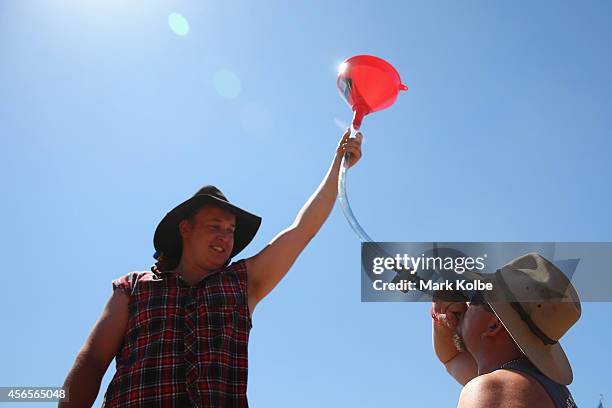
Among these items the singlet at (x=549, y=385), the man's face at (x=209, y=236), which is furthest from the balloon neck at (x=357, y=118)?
the singlet at (x=549, y=385)

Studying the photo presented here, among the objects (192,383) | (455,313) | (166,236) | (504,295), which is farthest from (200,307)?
(504,295)

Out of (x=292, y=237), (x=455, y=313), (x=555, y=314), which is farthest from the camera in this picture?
(x=292, y=237)

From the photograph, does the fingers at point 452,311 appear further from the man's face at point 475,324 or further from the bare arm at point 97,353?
the bare arm at point 97,353

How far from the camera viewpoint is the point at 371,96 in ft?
14.0

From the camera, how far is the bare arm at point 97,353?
3086 millimetres

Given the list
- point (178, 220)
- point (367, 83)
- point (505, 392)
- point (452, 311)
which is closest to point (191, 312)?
point (178, 220)

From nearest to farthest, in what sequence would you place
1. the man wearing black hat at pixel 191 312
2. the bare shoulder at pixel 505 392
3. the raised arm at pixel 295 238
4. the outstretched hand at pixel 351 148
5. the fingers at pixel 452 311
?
1. the bare shoulder at pixel 505 392
2. the fingers at pixel 452 311
3. the man wearing black hat at pixel 191 312
4. the raised arm at pixel 295 238
5. the outstretched hand at pixel 351 148

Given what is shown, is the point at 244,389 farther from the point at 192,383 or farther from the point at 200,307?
the point at 200,307

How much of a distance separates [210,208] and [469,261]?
5.28 ft

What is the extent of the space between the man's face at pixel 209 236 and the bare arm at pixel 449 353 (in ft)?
4.19

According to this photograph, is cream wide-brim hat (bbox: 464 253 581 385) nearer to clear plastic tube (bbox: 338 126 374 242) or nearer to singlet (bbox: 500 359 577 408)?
singlet (bbox: 500 359 577 408)

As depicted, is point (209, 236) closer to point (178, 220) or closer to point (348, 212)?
point (178, 220)

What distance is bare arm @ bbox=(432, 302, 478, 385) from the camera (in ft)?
10.1

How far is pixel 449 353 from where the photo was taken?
3.22m
